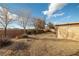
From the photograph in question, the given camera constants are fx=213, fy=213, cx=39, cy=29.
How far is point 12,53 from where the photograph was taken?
183 centimetres

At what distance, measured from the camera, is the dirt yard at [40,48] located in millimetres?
1835

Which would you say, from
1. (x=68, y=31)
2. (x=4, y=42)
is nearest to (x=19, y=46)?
(x=4, y=42)

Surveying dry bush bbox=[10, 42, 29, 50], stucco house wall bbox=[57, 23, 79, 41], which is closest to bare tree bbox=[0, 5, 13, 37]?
dry bush bbox=[10, 42, 29, 50]

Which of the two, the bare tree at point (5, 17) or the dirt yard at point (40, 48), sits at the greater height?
the bare tree at point (5, 17)

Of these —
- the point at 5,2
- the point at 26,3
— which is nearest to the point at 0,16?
the point at 5,2

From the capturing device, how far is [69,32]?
1862 mm

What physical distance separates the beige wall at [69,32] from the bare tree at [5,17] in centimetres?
44

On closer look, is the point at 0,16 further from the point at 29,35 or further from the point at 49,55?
the point at 49,55

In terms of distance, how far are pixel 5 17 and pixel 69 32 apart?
1.88 feet

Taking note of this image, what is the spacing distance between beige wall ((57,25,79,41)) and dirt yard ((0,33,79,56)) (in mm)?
36

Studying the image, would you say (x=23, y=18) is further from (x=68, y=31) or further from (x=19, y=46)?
(x=68, y=31)

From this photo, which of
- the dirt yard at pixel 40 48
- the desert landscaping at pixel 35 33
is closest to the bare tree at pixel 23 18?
the desert landscaping at pixel 35 33

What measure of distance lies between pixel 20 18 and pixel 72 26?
459 millimetres

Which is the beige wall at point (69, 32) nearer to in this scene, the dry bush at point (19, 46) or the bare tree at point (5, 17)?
the dry bush at point (19, 46)
